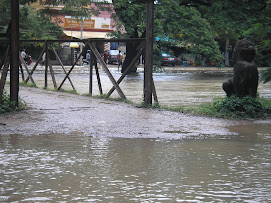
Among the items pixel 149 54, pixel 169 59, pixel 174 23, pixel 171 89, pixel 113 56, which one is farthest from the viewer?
pixel 169 59

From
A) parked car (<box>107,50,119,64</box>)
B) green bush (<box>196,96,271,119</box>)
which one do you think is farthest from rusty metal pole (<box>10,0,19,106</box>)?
parked car (<box>107,50,119,64</box>)

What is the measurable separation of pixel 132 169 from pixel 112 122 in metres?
3.93

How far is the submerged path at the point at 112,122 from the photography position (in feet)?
30.5

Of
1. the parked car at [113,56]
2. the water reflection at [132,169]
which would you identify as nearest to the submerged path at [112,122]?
the water reflection at [132,169]

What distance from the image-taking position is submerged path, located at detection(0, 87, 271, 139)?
9297mm

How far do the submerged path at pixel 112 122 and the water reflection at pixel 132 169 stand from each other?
1.76 ft

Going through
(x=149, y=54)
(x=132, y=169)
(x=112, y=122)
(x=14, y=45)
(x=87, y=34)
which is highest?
(x=87, y=34)

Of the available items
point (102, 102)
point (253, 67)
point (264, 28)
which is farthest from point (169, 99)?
point (264, 28)

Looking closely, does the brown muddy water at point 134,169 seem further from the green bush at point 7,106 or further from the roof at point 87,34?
the roof at point 87,34

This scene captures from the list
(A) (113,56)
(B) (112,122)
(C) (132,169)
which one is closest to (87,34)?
(A) (113,56)

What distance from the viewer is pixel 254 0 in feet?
50.0

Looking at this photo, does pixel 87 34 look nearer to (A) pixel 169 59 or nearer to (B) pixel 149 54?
(A) pixel 169 59

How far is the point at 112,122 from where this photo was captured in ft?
34.0

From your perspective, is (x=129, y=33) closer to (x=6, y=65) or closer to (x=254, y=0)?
(x=254, y=0)
